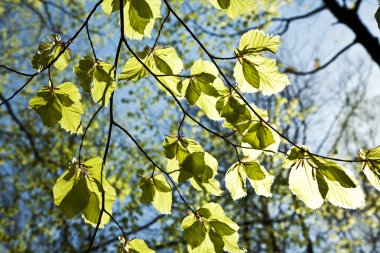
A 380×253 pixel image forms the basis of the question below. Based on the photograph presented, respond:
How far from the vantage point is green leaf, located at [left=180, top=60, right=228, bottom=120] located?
1092mm

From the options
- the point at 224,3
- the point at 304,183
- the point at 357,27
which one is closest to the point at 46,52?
the point at 224,3

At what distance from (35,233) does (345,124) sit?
9.55 m

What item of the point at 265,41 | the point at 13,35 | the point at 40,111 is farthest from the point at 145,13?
the point at 13,35

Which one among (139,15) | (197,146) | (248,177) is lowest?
(248,177)

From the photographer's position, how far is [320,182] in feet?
3.10

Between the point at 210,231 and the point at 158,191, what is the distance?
0.72ft

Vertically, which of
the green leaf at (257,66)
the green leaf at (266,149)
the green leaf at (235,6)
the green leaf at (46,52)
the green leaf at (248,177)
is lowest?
the green leaf at (248,177)

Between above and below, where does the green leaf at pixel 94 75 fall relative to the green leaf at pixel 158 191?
above

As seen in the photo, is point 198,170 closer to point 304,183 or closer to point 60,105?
point 304,183

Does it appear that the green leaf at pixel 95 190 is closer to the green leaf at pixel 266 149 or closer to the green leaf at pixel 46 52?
the green leaf at pixel 46 52

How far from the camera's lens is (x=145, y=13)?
0.96 m

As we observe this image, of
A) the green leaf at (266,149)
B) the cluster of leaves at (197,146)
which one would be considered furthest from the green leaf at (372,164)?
the green leaf at (266,149)

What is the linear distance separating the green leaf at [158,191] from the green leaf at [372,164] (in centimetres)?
57

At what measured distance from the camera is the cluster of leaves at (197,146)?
0.96 meters
